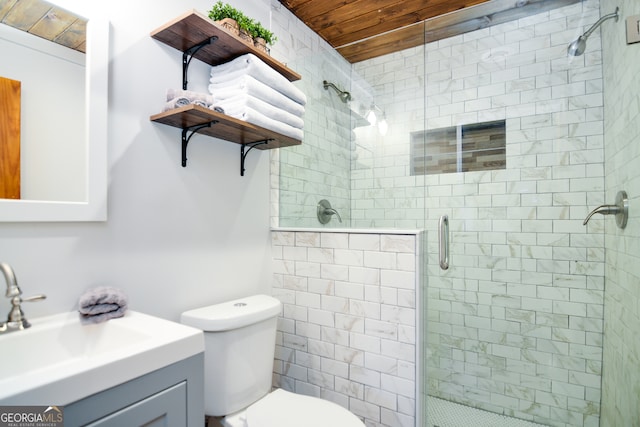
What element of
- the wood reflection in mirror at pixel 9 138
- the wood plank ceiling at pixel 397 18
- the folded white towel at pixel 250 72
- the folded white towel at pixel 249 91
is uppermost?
the wood plank ceiling at pixel 397 18

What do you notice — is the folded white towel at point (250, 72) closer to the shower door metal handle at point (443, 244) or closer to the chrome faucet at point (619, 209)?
the shower door metal handle at point (443, 244)

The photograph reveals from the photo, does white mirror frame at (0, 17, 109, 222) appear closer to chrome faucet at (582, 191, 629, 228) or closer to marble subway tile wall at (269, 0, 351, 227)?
marble subway tile wall at (269, 0, 351, 227)

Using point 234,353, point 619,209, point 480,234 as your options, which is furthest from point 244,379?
point 619,209

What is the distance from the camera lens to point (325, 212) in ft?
7.59

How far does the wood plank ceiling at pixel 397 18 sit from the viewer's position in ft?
6.77

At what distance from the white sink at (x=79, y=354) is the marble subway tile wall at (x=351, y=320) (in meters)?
0.90

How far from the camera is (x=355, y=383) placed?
1649 millimetres

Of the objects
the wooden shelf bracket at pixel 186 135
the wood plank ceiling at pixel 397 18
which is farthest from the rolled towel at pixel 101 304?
the wood plank ceiling at pixel 397 18

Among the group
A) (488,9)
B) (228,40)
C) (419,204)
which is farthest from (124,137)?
(488,9)

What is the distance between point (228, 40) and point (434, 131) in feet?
4.74

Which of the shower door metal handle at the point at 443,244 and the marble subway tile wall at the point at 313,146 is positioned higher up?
the marble subway tile wall at the point at 313,146

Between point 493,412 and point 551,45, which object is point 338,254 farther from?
point 551,45

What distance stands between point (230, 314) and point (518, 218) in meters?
1.77

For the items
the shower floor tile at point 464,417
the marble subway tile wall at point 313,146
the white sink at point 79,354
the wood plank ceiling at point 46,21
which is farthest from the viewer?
the marble subway tile wall at point 313,146
